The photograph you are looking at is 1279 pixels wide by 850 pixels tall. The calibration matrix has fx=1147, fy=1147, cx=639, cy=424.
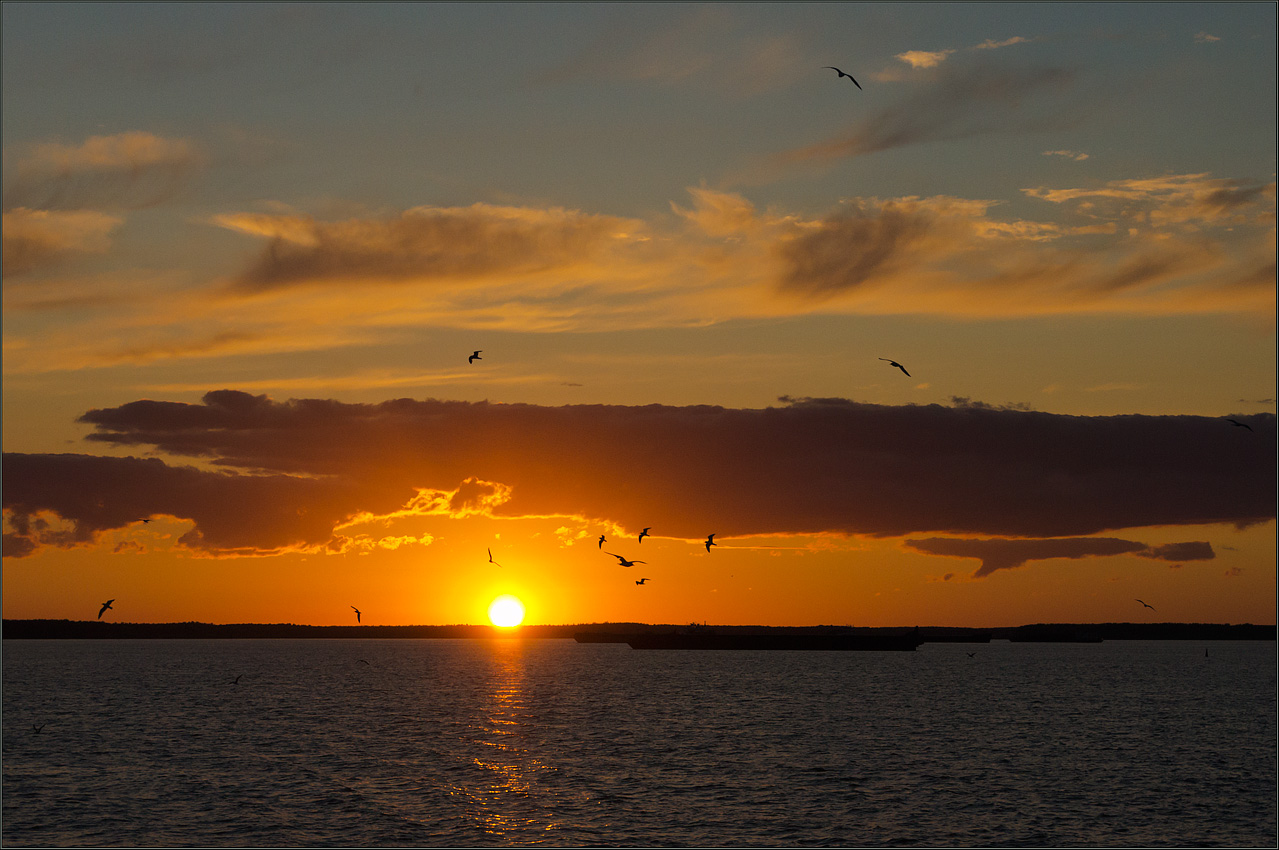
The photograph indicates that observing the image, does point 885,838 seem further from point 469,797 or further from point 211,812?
point 211,812

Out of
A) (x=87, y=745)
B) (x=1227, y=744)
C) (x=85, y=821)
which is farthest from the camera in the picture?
(x=1227, y=744)

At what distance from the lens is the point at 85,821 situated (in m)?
61.4

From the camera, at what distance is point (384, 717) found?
123m

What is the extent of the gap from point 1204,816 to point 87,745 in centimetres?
8241

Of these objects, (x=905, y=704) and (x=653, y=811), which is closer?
(x=653, y=811)

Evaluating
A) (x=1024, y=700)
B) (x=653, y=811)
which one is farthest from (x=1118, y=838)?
(x=1024, y=700)

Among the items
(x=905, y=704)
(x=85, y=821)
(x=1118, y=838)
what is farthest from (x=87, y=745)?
(x=905, y=704)

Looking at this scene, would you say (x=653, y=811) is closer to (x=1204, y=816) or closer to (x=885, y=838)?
(x=885, y=838)

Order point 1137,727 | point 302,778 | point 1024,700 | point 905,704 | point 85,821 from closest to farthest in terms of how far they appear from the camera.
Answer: point 85,821 → point 302,778 → point 1137,727 → point 905,704 → point 1024,700

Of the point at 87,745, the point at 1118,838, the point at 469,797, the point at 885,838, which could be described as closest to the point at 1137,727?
the point at 1118,838

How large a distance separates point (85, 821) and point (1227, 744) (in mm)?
90679

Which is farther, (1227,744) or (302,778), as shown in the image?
(1227,744)

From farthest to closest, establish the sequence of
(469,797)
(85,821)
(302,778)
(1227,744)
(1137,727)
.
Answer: (1137,727)
(1227,744)
(302,778)
(469,797)
(85,821)

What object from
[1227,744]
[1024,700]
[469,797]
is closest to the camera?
[469,797]
